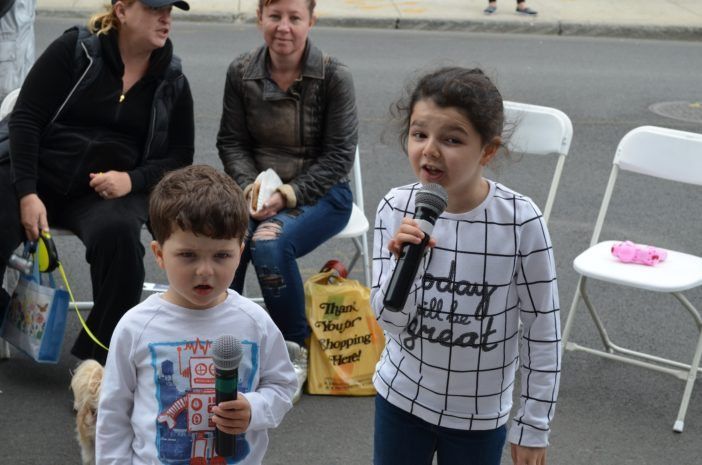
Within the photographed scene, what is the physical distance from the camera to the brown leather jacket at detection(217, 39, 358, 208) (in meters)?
4.76

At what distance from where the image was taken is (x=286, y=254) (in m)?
4.53

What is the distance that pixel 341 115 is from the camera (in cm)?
479

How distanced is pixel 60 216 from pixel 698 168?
A: 2.84 meters

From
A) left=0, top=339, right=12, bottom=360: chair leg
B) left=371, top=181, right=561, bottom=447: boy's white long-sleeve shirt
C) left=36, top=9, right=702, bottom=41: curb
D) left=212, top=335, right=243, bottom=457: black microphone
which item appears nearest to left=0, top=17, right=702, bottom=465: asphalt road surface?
left=0, top=339, right=12, bottom=360: chair leg

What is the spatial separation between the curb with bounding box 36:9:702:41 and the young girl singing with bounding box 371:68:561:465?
10.6m

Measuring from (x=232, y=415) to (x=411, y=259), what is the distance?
52 cm

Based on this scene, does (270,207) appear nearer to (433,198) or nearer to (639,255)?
(639,255)

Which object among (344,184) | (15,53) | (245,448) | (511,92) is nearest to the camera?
(245,448)

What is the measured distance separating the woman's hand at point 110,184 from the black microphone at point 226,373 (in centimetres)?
234

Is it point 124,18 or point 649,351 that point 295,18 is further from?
point 649,351

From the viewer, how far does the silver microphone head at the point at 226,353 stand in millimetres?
2141

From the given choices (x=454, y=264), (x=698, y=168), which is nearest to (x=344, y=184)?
(x=698, y=168)

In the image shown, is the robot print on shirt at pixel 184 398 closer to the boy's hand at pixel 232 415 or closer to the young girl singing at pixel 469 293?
the boy's hand at pixel 232 415

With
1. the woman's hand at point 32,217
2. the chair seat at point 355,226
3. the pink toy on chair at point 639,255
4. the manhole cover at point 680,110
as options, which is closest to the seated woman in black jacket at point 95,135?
the woman's hand at point 32,217
